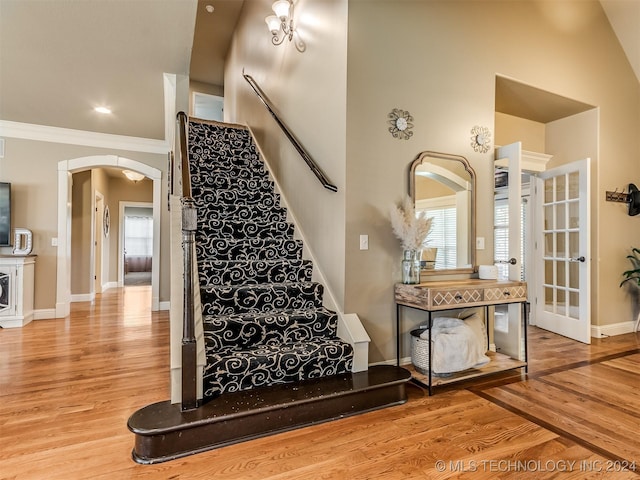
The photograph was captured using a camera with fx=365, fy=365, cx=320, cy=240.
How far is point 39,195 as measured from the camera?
5395mm

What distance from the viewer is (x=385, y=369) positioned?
2729 mm

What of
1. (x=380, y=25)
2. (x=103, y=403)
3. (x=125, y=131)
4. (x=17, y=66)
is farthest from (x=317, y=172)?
(x=125, y=131)

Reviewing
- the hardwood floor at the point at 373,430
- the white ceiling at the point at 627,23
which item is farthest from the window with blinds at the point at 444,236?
the white ceiling at the point at 627,23

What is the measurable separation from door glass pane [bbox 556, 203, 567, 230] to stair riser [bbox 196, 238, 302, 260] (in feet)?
10.8

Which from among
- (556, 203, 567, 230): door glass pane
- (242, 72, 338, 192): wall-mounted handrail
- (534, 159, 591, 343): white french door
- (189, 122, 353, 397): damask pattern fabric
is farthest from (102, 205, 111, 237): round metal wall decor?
(556, 203, 567, 230): door glass pane

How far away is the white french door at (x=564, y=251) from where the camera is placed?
4.13 metres

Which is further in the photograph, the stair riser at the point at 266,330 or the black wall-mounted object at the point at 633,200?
the black wall-mounted object at the point at 633,200

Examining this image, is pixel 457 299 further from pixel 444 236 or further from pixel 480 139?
pixel 480 139

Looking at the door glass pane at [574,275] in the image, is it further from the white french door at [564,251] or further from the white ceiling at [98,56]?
the white ceiling at [98,56]

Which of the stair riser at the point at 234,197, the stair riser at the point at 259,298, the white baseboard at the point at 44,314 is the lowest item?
the white baseboard at the point at 44,314

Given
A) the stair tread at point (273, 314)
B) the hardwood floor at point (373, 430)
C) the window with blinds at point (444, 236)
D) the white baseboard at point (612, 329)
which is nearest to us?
the hardwood floor at point (373, 430)

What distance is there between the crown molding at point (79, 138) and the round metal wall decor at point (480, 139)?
173 inches

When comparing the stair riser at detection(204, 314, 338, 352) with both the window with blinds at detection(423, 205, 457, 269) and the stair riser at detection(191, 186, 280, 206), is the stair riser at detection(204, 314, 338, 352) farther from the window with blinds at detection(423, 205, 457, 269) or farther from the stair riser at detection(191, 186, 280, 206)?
the stair riser at detection(191, 186, 280, 206)

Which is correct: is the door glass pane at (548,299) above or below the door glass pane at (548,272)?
below
